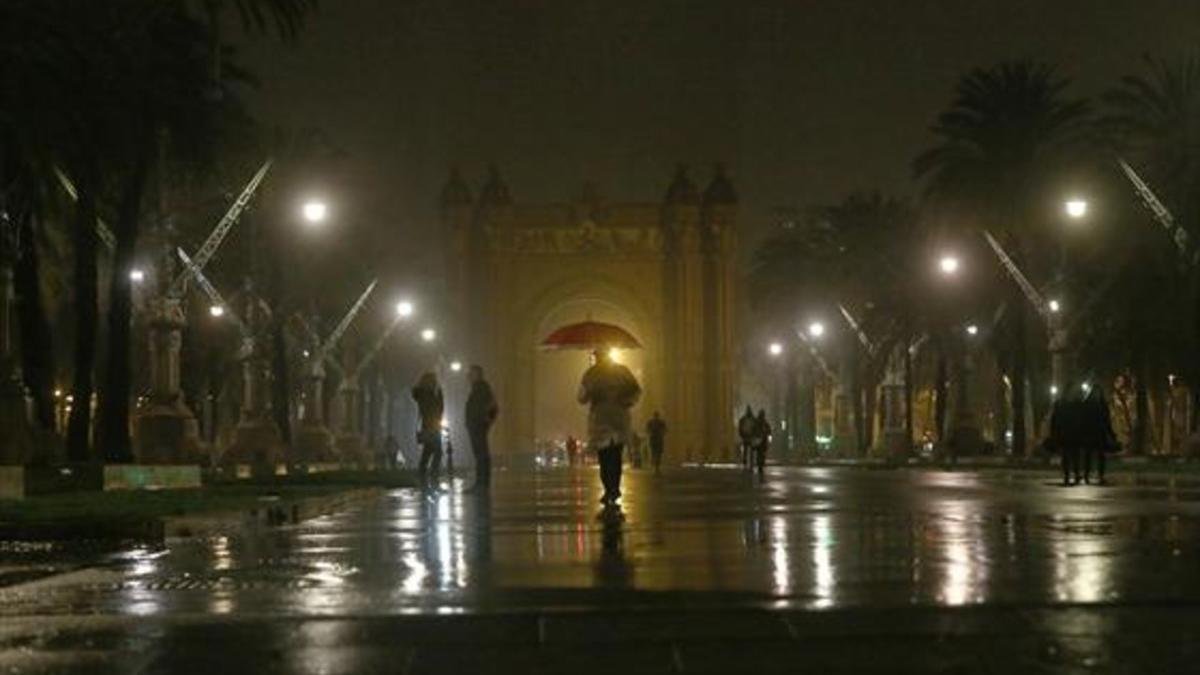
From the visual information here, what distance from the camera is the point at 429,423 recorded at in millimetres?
32656

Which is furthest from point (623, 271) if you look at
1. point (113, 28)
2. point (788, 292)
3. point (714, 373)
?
point (113, 28)

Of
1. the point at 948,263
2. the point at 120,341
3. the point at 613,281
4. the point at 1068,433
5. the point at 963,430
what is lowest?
the point at 1068,433

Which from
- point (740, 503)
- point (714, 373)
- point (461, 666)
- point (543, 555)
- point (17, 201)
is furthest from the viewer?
point (714, 373)

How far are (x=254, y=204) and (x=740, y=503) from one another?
35949 mm

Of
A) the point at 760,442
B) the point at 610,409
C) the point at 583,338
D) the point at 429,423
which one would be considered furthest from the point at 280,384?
the point at 583,338

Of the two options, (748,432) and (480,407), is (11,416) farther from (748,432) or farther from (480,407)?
(748,432)

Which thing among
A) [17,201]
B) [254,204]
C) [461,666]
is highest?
[254,204]

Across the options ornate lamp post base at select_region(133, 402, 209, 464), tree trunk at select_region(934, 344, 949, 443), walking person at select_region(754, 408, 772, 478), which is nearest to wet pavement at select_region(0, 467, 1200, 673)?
ornate lamp post base at select_region(133, 402, 209, 464)

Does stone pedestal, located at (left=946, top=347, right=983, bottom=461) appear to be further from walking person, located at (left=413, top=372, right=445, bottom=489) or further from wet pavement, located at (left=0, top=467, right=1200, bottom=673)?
wet pavement, located at (left=0, top=467, right=1200, bottom=673)

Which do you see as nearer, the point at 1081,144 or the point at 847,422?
the point at 1081,144

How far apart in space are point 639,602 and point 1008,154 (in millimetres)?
51832

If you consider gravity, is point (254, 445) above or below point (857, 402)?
below

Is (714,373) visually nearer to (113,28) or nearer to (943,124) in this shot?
(943,124)

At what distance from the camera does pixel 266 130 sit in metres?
53.2
